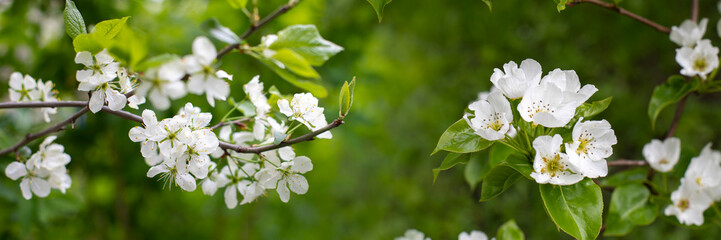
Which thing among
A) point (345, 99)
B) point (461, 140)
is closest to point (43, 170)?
point (345, 99)

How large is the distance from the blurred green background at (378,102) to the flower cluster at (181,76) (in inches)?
23.8

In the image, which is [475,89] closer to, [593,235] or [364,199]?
[364,199]

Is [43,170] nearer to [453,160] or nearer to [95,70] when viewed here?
[95,70]

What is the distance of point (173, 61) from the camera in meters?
0.39

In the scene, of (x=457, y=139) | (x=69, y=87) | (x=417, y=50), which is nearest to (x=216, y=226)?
(x=69, y=87)

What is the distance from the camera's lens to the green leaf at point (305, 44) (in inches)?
20.5

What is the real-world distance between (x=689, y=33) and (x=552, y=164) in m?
0.44

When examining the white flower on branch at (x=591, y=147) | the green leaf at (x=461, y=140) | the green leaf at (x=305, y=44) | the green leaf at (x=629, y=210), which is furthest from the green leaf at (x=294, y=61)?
the green leaf at (x=629, y=210)

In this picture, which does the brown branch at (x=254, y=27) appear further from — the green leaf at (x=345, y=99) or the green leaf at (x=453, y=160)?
the green leaf at (x=453, y=160)

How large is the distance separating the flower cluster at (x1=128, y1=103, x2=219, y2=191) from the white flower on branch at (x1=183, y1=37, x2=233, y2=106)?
0.37 feet

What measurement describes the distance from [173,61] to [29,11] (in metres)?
1.29

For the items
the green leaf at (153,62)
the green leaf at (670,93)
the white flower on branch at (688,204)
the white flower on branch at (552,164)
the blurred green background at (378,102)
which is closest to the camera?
the green leaf at (153,62)

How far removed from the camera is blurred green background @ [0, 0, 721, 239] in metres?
1.29

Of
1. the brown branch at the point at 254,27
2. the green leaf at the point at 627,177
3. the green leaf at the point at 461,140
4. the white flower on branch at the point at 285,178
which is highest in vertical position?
the brown branch at the point at 254,27
